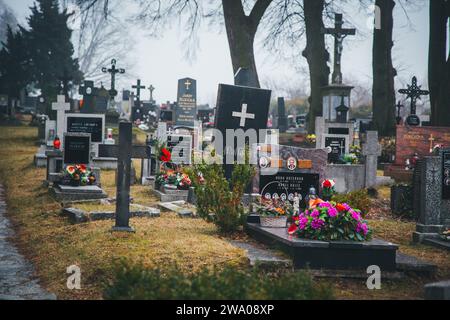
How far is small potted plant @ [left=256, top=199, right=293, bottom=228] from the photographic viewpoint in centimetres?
932

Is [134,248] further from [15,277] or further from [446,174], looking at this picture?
[446,174]

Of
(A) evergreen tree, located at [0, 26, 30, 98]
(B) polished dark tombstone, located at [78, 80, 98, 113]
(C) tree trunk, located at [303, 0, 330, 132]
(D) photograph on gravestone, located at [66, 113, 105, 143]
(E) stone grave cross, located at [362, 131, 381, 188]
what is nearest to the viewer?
(E) stone grave cross, located at [362, 131, 381, 188]

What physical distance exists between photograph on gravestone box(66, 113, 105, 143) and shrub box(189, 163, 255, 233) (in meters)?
10.3

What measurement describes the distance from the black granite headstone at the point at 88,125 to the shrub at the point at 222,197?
1034 centimetres

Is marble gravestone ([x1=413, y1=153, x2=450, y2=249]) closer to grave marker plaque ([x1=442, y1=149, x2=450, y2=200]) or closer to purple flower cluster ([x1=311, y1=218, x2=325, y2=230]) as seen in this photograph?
grave marker plaque ([x1=442, y1=149, x2=450, y2=200])

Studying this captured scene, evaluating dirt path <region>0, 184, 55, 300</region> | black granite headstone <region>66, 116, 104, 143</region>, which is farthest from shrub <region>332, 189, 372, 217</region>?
black granite headstone <region>66, 116, 104, 143</region>

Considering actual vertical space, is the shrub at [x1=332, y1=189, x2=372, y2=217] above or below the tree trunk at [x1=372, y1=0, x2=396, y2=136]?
below

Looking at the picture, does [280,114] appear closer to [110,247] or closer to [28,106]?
[28,106]

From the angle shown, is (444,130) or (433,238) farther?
(444,130)

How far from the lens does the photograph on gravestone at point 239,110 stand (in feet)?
41.8

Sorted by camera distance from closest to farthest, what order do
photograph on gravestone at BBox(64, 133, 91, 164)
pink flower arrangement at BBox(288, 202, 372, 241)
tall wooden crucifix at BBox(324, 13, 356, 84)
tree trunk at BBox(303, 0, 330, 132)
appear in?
pink flower arrangement at BBox(288, 202, 372, 241) → photograph on gravestone at BBox(64, 133, 91, 164) → tall wooden crucifix at BBox(324, 13, 356, 84) → tree trunk at BBox(303, 0, 330, 132)

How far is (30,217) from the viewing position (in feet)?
39.7
